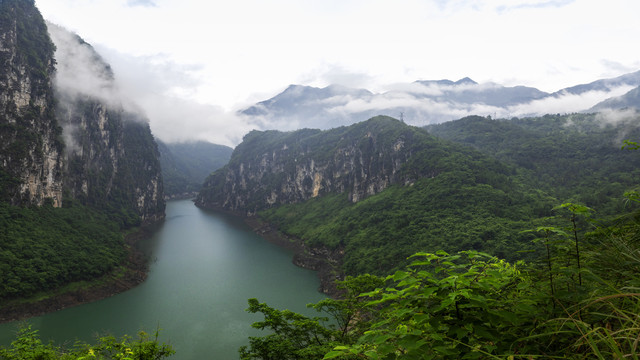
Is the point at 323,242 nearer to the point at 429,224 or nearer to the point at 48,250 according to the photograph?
the point at 429,224

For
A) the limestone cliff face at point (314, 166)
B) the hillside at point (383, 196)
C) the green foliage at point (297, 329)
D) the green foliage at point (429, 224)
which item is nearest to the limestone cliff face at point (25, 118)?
the hillside at point (383, 196)

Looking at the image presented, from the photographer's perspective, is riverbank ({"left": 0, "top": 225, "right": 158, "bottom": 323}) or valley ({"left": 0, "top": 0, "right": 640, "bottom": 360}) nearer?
valley ({"left": 0, "top": 0, "right": 640, "bottom": 360})

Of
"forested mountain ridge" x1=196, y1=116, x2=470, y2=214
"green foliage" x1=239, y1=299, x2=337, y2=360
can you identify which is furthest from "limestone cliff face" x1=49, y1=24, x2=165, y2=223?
"green foliage" x1=239, y1=299, x2=337, y2=360

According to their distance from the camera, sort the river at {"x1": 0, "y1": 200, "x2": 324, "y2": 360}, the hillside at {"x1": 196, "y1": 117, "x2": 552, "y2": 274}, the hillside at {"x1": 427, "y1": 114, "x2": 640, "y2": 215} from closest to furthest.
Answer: the river at {"x1": 0, "y1": 200, "x2": 324, "y2": 360} < the hillside at {"x1": 196, "y1": 117, "x2": 552, "y2": 274} < the hillside at {"x1": 427, "y1": 114, "x2": 640, "y2": 215}

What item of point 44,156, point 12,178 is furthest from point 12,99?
point 12,178

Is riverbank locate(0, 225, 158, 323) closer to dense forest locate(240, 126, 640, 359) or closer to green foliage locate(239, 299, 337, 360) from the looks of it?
green foliage locate(239, 299, 337, 360)

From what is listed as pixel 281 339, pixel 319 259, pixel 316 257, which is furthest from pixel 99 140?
pixel 281 339

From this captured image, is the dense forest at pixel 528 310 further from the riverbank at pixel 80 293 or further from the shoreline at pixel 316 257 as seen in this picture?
the riverbank at pixel 80 293
